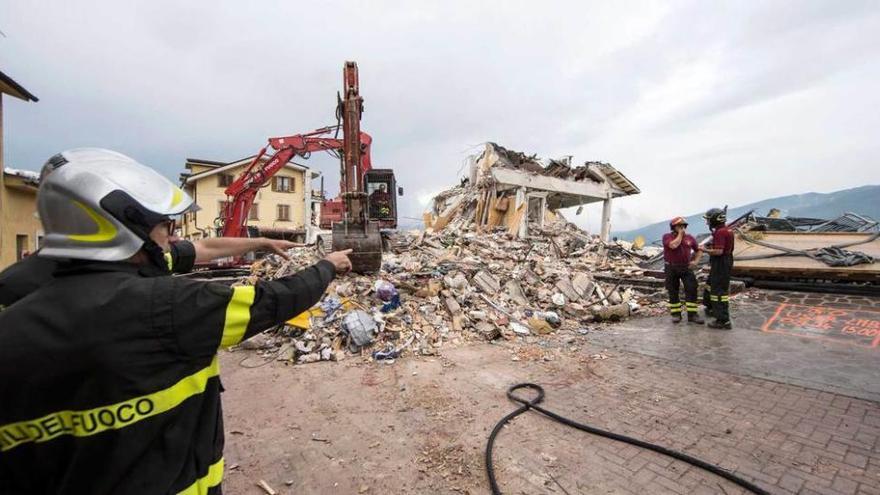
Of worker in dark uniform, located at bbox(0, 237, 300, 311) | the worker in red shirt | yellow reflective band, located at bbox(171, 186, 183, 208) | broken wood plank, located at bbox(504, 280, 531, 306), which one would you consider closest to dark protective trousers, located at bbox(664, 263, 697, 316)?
the worker in red shirt

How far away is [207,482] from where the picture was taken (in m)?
1.40

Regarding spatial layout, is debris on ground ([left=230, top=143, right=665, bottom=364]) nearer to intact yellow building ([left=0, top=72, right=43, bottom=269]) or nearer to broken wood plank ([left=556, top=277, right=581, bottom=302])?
broken wood plank ([left=556, top=277, right=581, bottom=302])

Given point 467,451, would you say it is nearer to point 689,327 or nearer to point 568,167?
point 689,327

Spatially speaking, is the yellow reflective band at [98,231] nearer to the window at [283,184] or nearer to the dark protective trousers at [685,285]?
the dark protective trousers at [685,285]

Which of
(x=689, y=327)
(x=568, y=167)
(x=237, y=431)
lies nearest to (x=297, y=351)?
(x=237, y=431)

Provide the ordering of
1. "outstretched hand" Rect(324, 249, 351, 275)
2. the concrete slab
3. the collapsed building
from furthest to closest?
1. the collapsed building
2. the concrete slab
3. "outstretched hand" Rect(324, 249, 351, 275)

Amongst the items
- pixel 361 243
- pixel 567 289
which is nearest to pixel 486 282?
pixel 567 289

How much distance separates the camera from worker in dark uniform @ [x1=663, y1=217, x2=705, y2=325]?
6871mm

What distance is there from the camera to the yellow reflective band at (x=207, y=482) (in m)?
1.31

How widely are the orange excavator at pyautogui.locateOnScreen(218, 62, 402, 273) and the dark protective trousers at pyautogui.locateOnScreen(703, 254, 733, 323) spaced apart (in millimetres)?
5938

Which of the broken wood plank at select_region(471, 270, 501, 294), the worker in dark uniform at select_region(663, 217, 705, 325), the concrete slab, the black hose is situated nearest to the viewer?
the black hose

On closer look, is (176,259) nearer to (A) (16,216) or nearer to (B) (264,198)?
(A) (16,216)

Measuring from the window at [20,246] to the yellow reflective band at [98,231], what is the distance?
16.1 metres

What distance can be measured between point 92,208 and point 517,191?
626 inches
